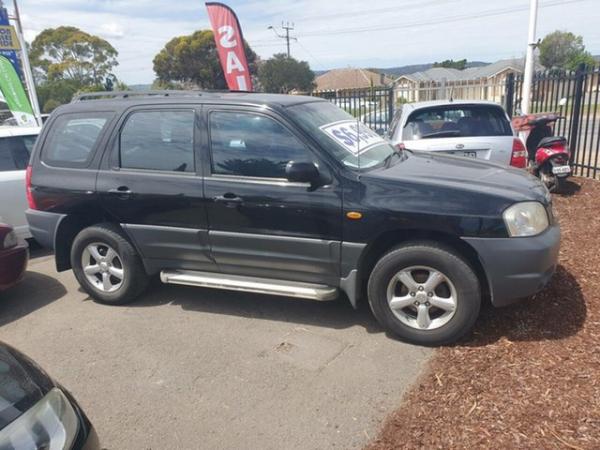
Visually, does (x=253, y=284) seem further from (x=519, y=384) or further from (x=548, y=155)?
(x=548, y=155)

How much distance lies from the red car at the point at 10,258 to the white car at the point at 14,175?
4.64 ft

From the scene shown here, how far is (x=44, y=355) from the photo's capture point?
12.2 feet

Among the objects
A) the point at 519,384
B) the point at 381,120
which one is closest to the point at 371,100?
the point at 381,120

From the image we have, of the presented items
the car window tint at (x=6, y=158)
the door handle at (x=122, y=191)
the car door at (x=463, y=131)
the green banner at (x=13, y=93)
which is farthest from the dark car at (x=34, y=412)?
the green banner at (x=13, y=93)

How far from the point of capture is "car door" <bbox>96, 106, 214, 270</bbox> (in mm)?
3932

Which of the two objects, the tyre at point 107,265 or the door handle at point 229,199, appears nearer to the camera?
the door handle at point 229,199

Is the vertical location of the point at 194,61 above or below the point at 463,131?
above

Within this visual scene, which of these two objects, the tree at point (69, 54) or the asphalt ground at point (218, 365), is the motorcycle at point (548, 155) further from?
the tree at point (69, 54)

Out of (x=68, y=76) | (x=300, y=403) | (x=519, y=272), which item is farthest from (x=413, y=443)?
(x=68, y=76)

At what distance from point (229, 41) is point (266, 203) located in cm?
928

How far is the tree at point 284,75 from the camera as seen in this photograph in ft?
199

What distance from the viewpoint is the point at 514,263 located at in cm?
317

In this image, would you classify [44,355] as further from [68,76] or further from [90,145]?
[68,76]

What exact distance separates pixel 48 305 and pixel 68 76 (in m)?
59.9
